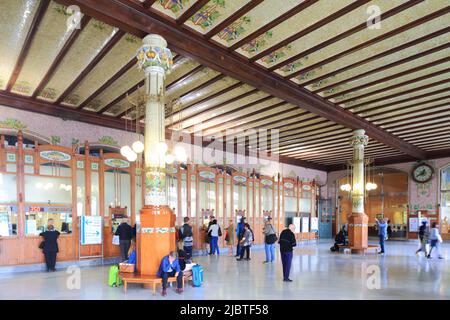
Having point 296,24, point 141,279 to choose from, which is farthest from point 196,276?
point 296,24

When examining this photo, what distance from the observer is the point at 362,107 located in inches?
426

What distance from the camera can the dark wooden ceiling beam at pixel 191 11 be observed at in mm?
5564

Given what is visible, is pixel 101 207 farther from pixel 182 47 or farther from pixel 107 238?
pixel 182 47

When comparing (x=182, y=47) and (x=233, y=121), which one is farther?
(x=233, y=121)

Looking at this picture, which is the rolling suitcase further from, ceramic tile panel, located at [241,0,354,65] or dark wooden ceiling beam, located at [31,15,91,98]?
dark wooden ceiling beam, located at [31,15,91,98]

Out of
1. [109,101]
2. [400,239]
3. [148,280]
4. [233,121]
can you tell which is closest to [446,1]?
[148,280]

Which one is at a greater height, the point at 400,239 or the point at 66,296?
the point at 66,296

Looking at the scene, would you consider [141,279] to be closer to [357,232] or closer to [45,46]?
[45,46]

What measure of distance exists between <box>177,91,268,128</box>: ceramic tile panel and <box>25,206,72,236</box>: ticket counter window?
4.64 metres

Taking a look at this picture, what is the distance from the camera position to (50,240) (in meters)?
8.46

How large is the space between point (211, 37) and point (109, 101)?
4430 mm

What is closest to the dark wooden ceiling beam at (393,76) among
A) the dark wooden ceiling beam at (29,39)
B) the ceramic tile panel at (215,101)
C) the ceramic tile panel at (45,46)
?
the ceramic tile panel at (215,101)

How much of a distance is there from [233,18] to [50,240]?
21.4 feet

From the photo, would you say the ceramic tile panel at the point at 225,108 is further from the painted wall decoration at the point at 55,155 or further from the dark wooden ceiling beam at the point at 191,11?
the painted wall decoration at the point at 55,155
